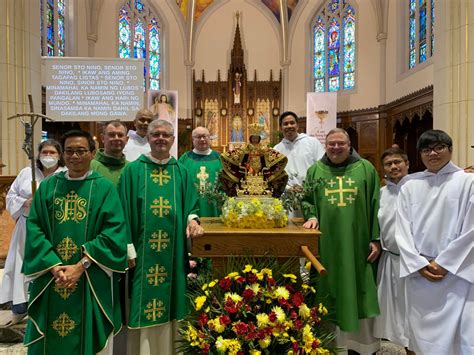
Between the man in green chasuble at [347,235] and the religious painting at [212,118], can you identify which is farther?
the religious painting at [212,118]

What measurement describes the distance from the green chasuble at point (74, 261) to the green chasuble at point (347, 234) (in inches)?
59.6

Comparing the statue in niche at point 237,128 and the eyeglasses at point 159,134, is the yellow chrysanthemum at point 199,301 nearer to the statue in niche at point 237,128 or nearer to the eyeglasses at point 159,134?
the eyeglasses at point 159,134

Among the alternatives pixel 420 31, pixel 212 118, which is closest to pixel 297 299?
pixel 420 31

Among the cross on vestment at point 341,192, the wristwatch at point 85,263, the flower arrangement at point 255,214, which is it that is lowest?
the wristwatch at point 85,263

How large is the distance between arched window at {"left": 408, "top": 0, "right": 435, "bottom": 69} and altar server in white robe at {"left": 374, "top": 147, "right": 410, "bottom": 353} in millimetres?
9597

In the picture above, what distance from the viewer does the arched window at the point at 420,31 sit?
11.3 meters

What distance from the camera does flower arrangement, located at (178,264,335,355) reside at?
235 centimetres

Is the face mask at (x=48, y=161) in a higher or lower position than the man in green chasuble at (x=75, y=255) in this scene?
higher

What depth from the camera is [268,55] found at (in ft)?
55.1

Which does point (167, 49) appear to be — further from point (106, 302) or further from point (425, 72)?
point (106, 302)

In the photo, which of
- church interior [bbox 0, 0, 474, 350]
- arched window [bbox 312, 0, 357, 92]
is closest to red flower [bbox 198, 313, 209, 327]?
church interior [bbox 0, 0, 474, 350]

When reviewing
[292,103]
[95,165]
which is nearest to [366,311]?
[95,165]

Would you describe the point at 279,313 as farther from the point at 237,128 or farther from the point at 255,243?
the point at 237,128

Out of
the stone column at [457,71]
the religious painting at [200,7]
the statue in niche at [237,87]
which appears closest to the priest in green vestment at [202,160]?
the stone column at [457,71]
